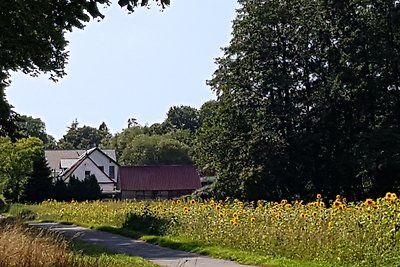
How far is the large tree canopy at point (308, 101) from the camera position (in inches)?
1596

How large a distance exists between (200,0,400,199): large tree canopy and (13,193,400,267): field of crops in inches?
691

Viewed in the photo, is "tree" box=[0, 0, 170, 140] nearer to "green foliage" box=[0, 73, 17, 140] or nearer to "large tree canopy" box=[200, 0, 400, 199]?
"green foliage" box=[0, 73, 17, 140]

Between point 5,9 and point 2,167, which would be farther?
point 2,167

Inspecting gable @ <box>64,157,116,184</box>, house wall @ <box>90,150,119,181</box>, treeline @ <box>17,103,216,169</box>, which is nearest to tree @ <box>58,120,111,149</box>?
treeline @ <box>17,103,216,169</box>

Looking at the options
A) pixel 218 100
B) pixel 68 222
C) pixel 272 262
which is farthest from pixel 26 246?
pixel 218 100

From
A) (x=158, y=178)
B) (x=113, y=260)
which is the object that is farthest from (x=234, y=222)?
(x=158, y=178)

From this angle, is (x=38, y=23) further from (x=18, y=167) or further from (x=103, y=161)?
(x=103, y=161)

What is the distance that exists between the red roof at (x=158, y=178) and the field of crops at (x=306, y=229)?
5247 cm

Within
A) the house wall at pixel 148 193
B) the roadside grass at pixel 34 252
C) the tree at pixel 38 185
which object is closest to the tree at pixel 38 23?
the roadside grass at pixel 34 252

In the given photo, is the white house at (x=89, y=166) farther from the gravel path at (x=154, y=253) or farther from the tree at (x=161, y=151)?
the gravel path at (x=154, y=253)

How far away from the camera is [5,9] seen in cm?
827

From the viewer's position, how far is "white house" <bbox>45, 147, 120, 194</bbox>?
8256 cm

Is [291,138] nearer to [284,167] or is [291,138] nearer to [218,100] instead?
[284,167]

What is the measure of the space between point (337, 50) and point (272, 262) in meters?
30.1
